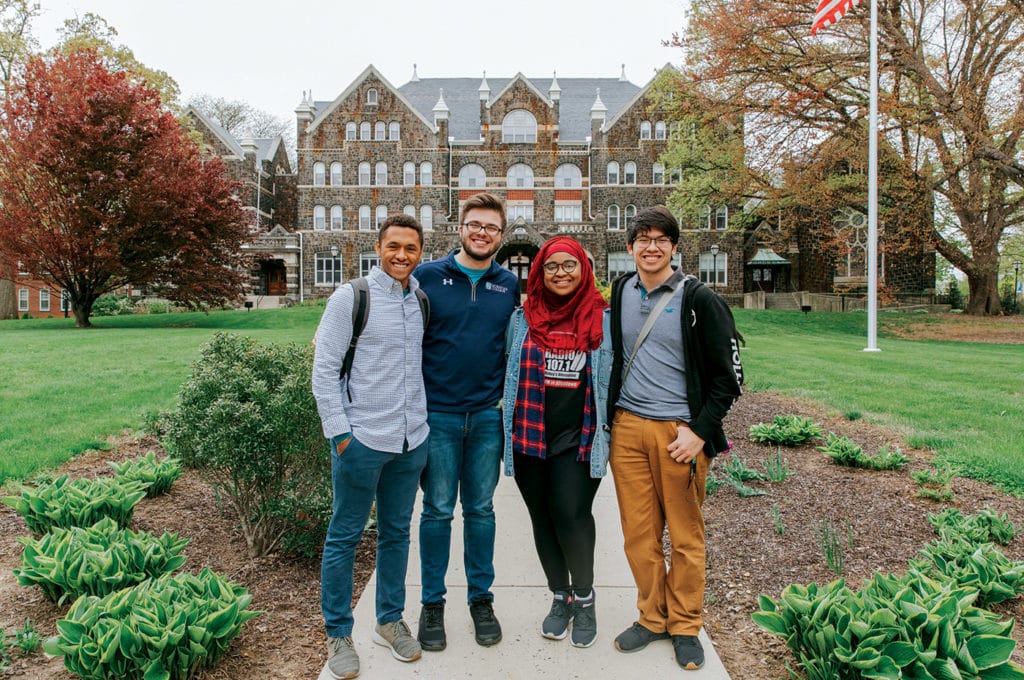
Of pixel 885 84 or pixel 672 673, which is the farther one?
pixel 885 84

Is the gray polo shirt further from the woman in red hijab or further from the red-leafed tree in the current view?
the red-leafed tree

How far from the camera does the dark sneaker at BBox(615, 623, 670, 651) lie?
3238 mm

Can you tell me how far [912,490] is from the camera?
17.2 ft

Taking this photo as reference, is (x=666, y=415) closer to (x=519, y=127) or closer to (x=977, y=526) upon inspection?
(x=977, y=526)

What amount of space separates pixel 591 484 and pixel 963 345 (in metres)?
19.0

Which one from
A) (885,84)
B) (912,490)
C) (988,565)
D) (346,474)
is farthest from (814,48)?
(346,474)

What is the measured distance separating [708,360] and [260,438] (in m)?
2.57

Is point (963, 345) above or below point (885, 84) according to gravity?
below

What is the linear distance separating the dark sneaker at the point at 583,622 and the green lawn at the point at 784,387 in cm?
389

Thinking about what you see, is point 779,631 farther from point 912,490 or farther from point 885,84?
point 885,84

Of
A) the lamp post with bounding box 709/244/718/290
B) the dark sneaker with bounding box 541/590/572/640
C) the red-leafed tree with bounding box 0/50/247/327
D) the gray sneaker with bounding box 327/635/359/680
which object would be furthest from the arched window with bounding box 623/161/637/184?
the gray sneaker with bounding box 327/635/359/680

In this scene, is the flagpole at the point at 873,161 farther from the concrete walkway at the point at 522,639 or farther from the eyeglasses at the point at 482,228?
the eyeglasses at the point at 482,228

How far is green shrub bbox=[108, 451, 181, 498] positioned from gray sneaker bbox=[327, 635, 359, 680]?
8.37ft

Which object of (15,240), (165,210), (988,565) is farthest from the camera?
(165,210)
